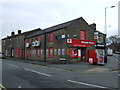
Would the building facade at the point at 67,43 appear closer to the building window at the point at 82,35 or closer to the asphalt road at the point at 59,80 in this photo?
the building window at the point at 82,35

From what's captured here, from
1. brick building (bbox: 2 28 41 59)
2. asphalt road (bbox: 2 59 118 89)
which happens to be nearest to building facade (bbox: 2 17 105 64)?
brick building (bbox: 2 28 41 59)

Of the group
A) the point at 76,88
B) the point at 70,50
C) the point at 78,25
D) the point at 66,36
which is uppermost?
the point at 78,25

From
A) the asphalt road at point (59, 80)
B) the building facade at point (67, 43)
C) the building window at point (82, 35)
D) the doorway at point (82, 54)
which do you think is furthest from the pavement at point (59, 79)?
the building window at point (82, 35)

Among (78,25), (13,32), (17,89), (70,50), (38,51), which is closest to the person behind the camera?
(17,89)

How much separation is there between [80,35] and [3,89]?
722 inches

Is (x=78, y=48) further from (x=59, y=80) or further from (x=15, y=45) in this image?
(x=15, y=45)

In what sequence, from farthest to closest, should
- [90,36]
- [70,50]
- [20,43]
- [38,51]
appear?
[20,43]
[38,51]
[90,36]
[70,50]

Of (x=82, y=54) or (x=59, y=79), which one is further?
(x=82, y=54)

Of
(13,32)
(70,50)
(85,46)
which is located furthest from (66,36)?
(13,32)

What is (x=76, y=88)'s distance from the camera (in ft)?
25.9

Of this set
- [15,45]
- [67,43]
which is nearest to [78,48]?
[67,43]

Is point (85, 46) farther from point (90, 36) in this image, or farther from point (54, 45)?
point (54, 45)

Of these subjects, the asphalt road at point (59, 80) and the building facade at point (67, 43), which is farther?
the building facade at point (67, 43)

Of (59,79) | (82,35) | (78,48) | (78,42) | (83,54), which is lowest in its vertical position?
(59,79)
